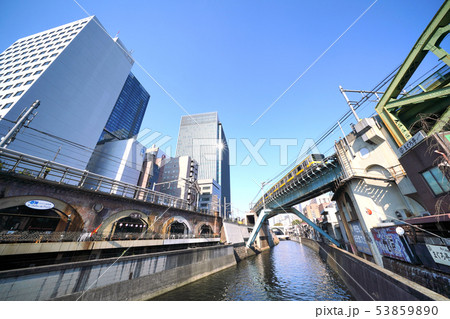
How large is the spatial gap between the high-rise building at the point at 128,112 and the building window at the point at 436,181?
97635mm

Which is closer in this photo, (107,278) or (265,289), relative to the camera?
(107,278)

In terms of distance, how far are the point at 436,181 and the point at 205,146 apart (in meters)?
118

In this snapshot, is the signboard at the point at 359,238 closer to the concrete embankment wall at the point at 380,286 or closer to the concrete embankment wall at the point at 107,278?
the concrete embankment wall at the point at 380,286

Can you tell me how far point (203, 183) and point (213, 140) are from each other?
42.6m

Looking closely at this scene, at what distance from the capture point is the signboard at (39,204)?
11617 millimetres

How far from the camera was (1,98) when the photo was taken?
3856 centimetres

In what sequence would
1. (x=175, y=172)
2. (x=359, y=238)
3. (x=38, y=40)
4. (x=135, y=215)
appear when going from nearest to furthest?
(x=359, y=238) → (x=135, y=215) → (x=38, y=40) → (x=175, y=172)

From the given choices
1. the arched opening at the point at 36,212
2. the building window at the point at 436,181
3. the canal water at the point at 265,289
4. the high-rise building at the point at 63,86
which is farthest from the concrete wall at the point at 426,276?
the high-rise building at the point at 63,86

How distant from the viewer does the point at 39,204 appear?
39.4 feet

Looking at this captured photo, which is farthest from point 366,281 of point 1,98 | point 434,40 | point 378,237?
point 1,98

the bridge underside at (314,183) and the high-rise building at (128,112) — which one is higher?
the high-rise building at (128,112)

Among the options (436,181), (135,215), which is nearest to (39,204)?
(135,215)

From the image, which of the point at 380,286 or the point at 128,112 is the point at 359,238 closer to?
the point at 380,286
